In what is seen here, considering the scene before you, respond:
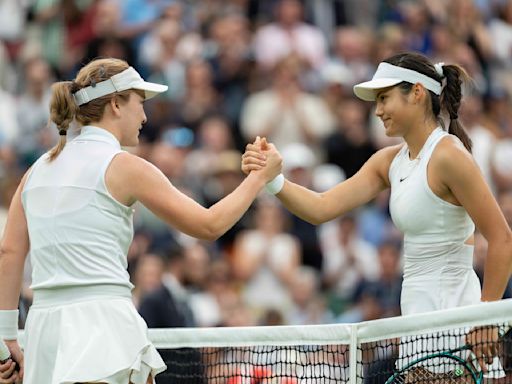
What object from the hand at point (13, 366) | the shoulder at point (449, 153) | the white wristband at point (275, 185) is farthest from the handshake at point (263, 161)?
the hand at point (13, 366)

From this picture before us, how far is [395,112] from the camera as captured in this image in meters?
6.64

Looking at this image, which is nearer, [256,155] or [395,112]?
[395,112]

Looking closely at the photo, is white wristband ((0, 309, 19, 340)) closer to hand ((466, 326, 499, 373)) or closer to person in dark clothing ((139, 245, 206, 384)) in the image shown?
person in dark clothing ((139, 245, 206, 384))

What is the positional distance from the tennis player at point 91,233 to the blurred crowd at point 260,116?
4496 mm

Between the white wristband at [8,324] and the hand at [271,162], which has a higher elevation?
the hand at [271,162]

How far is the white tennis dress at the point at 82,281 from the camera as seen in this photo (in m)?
5.78

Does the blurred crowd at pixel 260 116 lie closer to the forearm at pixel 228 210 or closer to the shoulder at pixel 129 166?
the forearm at pixel 228 210

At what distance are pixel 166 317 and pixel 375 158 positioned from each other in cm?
383

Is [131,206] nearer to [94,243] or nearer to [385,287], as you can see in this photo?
[94,243]


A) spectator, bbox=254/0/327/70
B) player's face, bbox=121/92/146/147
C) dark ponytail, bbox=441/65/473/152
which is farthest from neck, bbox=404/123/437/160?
spectator, bbox=254/0/327/70

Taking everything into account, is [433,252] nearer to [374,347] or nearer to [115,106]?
[374,347]

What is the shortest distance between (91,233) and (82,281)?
0.67ft

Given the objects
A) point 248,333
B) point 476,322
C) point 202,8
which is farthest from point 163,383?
point 202,8

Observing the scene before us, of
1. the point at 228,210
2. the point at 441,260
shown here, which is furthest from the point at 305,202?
the point at 228,210
